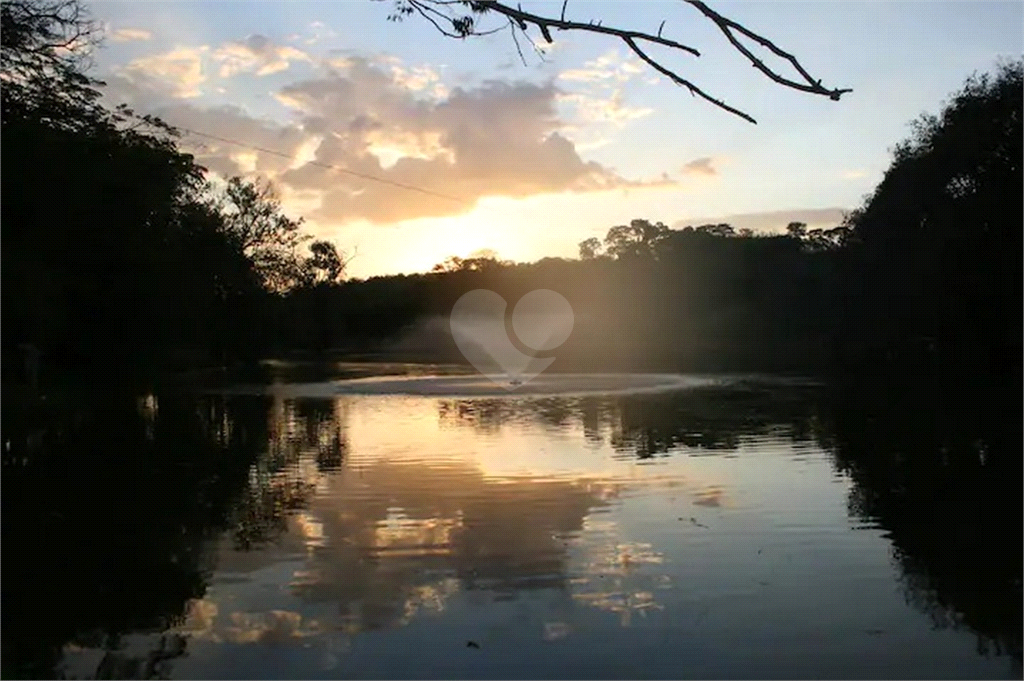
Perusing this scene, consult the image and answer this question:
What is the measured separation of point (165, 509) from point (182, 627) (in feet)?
15.1

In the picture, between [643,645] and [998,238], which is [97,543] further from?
[998,238]

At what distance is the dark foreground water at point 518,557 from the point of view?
19.8 feet

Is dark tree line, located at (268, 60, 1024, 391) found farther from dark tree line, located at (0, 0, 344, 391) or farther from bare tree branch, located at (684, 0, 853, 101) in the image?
bare tree branch, located at (684, 0, 853, 101)

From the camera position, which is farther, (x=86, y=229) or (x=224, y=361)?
(x=224, y=361)

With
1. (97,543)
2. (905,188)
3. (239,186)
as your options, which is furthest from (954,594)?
(239,186)

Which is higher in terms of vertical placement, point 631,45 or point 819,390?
point 631,45

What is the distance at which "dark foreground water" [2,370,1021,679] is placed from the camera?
6.03 meters

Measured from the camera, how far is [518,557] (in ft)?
27.4

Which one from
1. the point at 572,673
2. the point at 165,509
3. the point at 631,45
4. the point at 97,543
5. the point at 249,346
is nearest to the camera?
the point at 631,45

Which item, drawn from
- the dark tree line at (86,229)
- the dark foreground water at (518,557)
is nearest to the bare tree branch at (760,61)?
the dark foreground water at (518,557)

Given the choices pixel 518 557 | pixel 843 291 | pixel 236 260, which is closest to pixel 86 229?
pixel 518 557

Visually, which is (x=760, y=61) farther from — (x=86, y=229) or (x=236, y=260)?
(x=236, y=260)

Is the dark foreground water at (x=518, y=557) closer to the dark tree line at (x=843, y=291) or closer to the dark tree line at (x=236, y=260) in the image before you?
the dark tree line at (x=236, y=260)

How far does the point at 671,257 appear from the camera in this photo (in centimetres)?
11106
